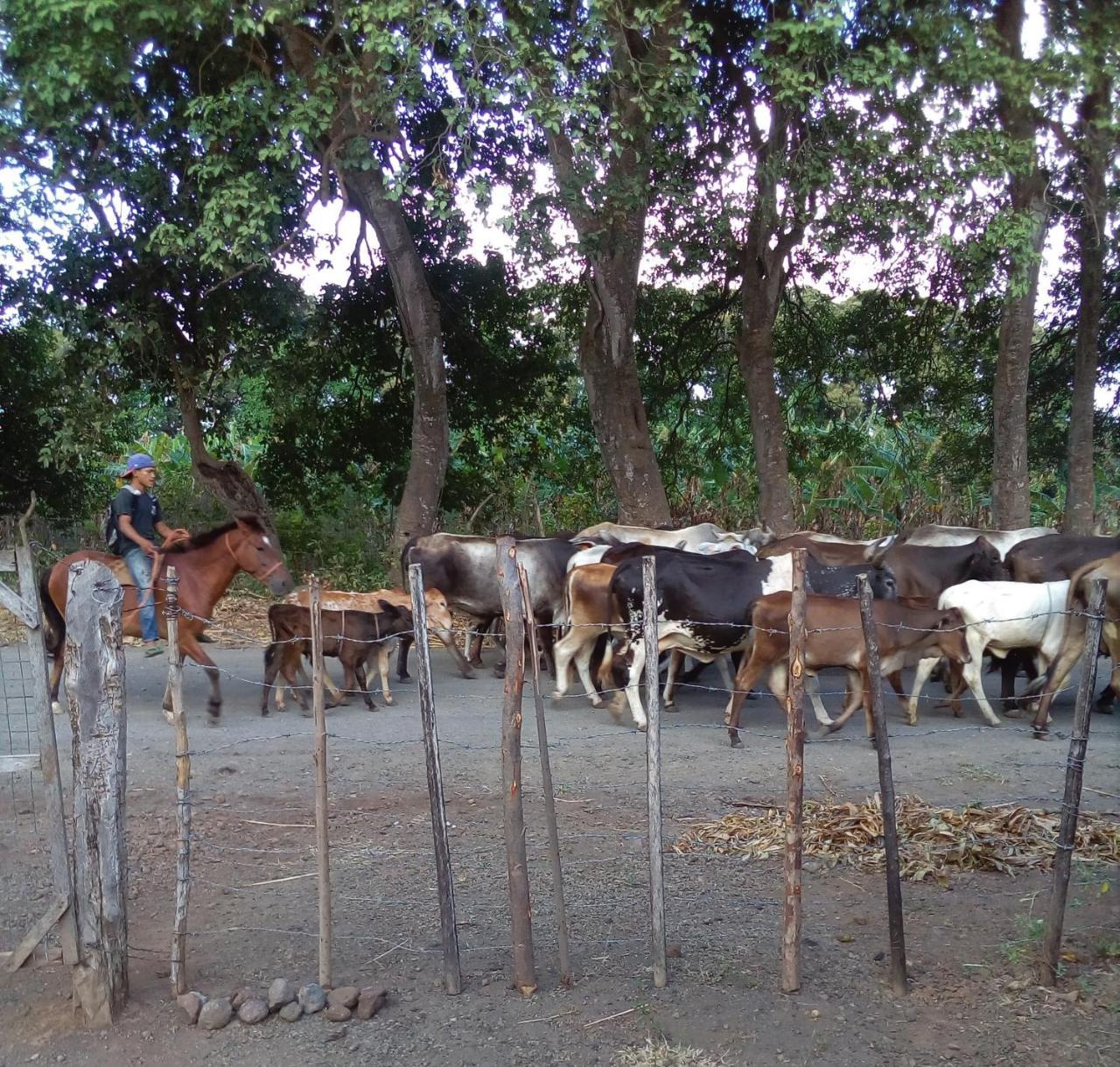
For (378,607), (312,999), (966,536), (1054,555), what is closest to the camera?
(312,999)

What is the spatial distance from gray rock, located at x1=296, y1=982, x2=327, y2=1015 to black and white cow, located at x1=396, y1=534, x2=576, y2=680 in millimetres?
7910

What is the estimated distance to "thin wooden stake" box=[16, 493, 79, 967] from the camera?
525 cm

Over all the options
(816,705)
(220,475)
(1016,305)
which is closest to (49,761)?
(816,705)

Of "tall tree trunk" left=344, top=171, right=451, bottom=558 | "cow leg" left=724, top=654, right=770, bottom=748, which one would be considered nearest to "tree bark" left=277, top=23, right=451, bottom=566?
"tall tree trunk" left=344, top=171, right=451, bottom=558

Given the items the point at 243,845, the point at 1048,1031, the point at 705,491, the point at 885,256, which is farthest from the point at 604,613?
the point at 705,491

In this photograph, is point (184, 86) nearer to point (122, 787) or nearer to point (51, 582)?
point (51, 582)

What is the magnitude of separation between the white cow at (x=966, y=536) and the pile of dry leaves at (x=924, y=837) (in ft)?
22.0

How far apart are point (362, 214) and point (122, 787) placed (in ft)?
46.9

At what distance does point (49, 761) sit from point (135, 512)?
20.0ft

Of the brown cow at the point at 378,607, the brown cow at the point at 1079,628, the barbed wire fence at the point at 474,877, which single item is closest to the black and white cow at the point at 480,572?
the brown cow at the point at 378,607

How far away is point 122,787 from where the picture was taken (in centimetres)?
509

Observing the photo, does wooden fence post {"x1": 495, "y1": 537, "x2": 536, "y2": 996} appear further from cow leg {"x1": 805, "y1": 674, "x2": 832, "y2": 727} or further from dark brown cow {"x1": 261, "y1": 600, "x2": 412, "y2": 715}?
dark brown cow {"x1": 261, "y1": 600, "x2": 412, "y2": 715}

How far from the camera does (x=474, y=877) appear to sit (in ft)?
21.7

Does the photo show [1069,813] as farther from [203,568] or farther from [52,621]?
[52,621]
